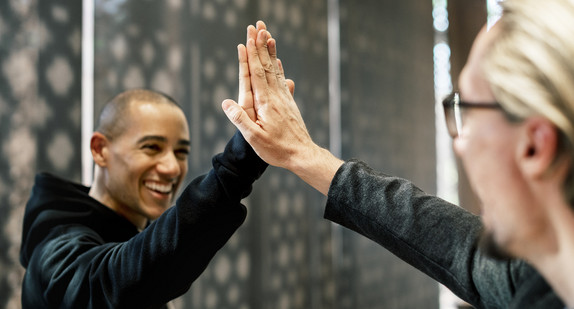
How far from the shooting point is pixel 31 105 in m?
2.03

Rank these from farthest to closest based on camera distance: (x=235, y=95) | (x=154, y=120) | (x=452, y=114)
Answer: (x=235, y=95) < (x=154, y=120) < (x=452, y=114)

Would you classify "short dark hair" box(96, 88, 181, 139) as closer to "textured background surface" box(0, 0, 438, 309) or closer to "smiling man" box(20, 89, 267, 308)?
"smiling man" box(20, 89, 267, 308)

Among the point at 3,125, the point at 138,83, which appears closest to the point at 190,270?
the point at 3,125

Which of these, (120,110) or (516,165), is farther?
(120,110)

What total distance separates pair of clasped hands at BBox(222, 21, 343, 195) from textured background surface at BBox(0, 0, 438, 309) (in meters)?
1.14

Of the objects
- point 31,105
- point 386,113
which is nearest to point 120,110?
point 31,105

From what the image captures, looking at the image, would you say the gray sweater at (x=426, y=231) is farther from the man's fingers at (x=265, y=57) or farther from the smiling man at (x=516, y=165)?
the man's fingers at (x=265, y=57)

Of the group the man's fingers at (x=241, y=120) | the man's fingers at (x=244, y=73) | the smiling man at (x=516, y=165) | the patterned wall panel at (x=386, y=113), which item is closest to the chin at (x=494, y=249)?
the smiling man at (x=516, y=165)

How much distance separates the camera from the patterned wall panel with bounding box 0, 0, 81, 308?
6.43ft

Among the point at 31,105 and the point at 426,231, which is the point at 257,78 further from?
the point at 31,105

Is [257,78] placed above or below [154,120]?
above

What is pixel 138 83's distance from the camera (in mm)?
2467

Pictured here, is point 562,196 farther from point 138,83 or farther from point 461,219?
point 138,83

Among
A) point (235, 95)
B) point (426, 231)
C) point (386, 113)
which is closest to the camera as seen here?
point (426, 231)
